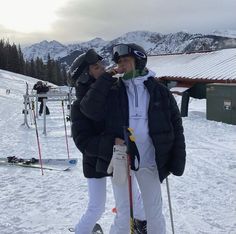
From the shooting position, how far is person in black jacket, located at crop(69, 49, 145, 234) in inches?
138

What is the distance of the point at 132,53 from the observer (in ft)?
11.4

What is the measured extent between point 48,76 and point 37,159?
105 meters

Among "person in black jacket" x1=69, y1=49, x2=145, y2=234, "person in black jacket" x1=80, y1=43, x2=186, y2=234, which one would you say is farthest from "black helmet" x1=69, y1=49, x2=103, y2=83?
"person in black jacket" x1=80, y1=43, x2=186, y2=234

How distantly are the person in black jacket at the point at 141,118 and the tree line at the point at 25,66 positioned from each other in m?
100

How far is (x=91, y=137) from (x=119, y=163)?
0.35 metres

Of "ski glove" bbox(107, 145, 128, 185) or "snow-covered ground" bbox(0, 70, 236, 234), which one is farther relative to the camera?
"snow-covered ground" bbox(0, 70, 236, 234)

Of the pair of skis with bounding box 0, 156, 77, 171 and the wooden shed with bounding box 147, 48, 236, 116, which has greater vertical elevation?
the wooden shed with bounding box 147, 48, 236, 116

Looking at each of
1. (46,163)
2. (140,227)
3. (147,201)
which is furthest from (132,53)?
(46,163)

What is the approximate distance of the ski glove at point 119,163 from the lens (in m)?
3.43

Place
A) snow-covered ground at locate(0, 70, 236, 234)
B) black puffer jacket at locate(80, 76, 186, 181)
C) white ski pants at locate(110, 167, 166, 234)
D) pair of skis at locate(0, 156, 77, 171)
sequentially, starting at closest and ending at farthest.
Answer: black puffer jacket at locate(80, 76, 186, 181) < white ski pants at locate(110, 167, 166, 234) < snow-covered ground at locate(0, 70, 236, 234) < pair of skis at locate(0, 156, 77, 171)

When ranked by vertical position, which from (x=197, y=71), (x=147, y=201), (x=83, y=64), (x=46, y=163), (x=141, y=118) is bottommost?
(x=46, y=163)

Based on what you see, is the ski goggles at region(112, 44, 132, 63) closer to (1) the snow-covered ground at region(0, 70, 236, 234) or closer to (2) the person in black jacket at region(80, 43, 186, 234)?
(2) the person in black jacket at region(80, 43, 186, 234)

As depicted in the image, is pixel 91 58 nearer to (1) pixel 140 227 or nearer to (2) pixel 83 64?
(2) pixel 83 64

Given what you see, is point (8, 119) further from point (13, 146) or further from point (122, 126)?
point (122, 126)
